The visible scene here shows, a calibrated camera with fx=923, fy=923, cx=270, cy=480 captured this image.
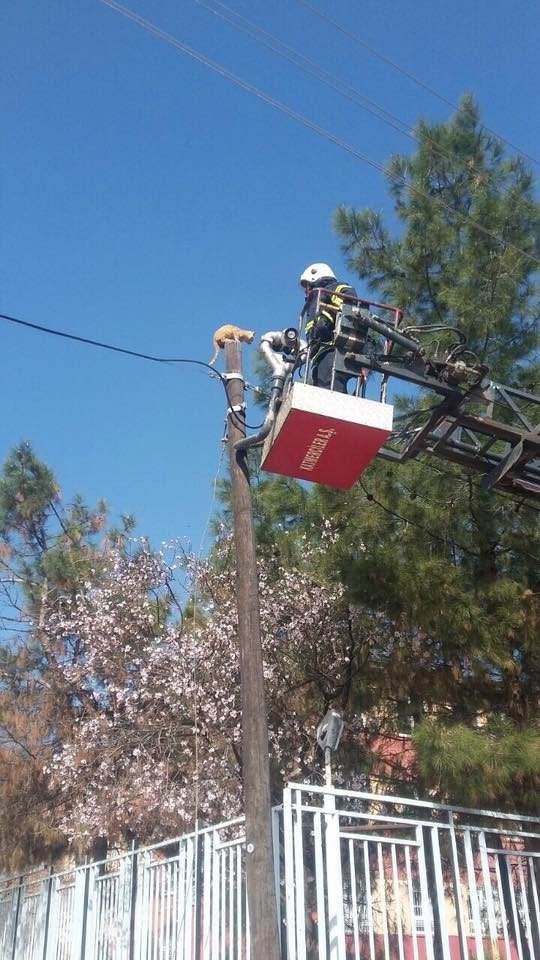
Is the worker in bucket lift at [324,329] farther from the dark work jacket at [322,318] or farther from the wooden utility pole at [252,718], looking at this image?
the wooden utility pole at [252,718]

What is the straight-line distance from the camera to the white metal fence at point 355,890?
294 inches

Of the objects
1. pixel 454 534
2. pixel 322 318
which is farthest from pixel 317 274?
pixel 454 534

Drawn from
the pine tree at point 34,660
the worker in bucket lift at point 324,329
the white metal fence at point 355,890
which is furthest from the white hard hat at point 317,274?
the pine tree at point 34,660

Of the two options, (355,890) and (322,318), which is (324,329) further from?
(355,890)

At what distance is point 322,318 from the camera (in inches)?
323

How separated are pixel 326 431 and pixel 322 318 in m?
1.46

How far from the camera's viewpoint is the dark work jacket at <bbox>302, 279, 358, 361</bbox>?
8117mm

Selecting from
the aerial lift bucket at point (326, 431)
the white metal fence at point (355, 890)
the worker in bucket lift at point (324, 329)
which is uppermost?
the worker in bucket lift at point (324, 329)

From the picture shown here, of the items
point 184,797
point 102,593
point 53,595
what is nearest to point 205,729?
point 184,797

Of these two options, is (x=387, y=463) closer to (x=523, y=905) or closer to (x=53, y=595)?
(x=523, y=905)

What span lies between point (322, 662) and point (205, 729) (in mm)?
2251

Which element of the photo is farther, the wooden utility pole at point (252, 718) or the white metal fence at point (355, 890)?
the white metal fence at point (355, 890)

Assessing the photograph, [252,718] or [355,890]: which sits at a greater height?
[252,718]

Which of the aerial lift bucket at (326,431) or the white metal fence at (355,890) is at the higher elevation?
the aerial lift bucket at (326,431)
